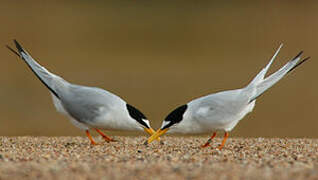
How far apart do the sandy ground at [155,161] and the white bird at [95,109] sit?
277 mm

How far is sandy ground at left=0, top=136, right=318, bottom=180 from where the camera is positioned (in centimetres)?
496

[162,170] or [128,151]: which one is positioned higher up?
[128,151]

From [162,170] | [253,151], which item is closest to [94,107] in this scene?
[253,151]

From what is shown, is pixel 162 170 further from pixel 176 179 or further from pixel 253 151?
pixel 253 151

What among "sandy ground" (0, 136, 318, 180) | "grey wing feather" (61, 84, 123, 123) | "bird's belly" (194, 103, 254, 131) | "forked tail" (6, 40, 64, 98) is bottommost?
"sandy ground" (0, 136, 318, 180)

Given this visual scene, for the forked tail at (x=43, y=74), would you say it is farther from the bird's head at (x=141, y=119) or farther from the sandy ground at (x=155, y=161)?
the bird's head at (x=141, y=119)

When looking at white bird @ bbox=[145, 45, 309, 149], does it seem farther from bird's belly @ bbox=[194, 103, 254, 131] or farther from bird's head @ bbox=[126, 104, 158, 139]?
bird's head @ bbox=[126, 104, 158, 139]

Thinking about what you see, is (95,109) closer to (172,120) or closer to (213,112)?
(172,120)

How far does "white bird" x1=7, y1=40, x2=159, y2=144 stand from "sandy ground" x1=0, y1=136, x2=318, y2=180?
277mm

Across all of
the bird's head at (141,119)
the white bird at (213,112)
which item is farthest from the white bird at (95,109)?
the white bird at (213,112)

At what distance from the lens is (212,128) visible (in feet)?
23.9

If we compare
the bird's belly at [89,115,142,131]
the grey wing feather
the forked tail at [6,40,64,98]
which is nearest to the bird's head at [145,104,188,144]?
the bird's belly at [89,115,142,131]

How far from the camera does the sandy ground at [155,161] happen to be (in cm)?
496

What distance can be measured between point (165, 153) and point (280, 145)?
6.45 feet
